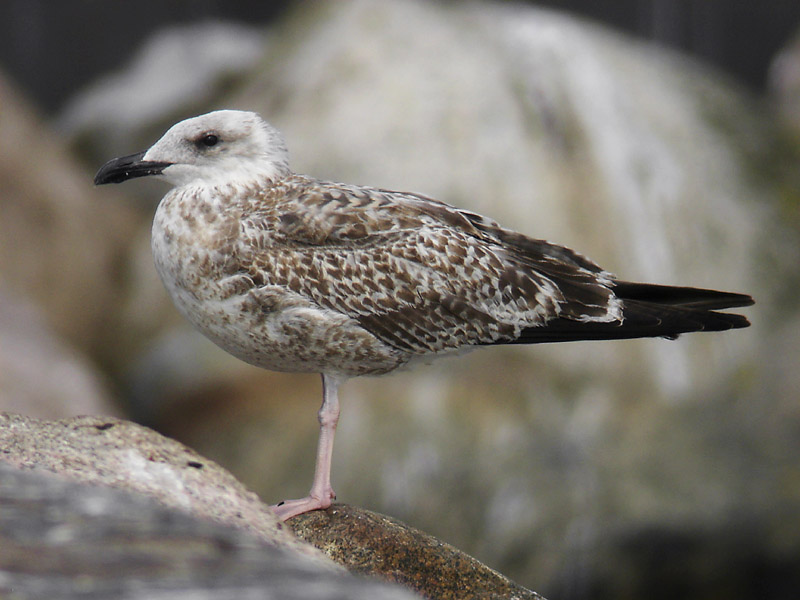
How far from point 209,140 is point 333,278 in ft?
2.65

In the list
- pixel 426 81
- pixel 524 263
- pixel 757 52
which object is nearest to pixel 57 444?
pixel 524 263

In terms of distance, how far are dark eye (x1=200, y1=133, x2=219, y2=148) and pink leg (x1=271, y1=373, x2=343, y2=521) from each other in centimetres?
111

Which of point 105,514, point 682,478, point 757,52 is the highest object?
point 757,52

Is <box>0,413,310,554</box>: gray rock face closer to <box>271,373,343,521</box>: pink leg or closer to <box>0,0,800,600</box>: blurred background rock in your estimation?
<box>271,373,343,521</box>: pink leg

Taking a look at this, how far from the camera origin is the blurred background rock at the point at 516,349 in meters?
8.54

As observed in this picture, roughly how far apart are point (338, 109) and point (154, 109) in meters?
3.96

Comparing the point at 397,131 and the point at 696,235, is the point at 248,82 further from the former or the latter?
the point at 696,235

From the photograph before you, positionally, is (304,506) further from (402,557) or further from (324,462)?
(402,557)

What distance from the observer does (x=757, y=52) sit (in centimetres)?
1416

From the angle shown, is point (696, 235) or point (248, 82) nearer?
point (696, 235)

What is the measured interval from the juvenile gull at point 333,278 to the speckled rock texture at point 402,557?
15 cm

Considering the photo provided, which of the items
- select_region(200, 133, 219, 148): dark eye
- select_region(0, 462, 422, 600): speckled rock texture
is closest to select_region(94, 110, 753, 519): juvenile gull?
select_region(200, 133, 219, 148): dark eye

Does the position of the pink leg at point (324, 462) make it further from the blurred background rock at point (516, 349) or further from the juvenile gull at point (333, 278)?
→ the blurred background rock at point (516, 349)

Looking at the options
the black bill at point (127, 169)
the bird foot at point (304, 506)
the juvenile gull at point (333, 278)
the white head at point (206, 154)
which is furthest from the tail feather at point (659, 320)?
the black bill at point (127, 169)
